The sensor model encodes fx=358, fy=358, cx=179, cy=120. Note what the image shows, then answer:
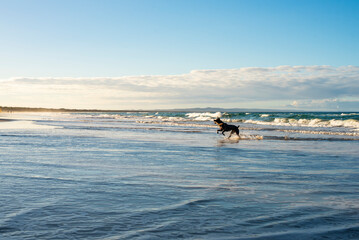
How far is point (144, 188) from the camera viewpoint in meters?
6.27

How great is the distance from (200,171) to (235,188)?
1930mm

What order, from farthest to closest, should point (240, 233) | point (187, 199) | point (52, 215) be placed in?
point (187, 199) → point (52, 215) → point (240, 233)

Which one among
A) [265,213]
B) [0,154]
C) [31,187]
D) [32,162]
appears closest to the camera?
Answer: [265,213]

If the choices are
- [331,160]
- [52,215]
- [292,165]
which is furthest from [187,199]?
[331,160]

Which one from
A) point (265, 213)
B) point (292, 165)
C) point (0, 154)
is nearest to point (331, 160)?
point (292, 165)

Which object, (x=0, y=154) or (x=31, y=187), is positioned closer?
(x=31, y=187)

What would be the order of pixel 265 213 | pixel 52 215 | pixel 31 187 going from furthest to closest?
pixel 31 187, pixel 265 213, pixel 52 215

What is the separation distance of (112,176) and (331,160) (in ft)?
22.4

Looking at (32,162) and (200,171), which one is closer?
(200,171)

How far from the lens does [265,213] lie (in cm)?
484

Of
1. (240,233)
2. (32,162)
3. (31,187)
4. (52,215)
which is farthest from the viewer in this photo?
(32,162)

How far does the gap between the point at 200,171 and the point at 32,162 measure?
171 inches

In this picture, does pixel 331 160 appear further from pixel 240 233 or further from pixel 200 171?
pixel 240 233

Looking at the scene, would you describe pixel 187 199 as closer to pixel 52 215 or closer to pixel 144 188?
pixel 144 188
